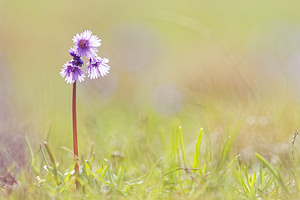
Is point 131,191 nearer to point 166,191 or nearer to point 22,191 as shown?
point 166,191

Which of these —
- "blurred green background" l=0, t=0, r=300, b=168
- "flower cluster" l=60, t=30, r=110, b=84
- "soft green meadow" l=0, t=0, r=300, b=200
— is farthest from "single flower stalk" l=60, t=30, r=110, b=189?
"blurred green background" l=0, t=0, r=300, b=168

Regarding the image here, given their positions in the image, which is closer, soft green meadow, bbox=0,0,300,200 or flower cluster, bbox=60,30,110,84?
flower cluster, bbox=60,30,110,84

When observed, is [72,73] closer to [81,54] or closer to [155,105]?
[81,54]

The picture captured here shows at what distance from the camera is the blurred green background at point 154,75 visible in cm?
352

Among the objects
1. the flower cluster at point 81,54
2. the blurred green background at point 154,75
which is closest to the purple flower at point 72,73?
the flower cluster at point 81,54

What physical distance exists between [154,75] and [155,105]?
248cm

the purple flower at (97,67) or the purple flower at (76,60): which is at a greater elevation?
the purple flower at (76,60)

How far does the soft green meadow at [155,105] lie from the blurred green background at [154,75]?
2 centimetres

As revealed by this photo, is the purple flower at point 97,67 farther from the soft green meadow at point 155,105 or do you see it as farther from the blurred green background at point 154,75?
the blurred green background at point 154,75

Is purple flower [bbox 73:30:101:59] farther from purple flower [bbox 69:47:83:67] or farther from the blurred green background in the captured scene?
the blurred green background

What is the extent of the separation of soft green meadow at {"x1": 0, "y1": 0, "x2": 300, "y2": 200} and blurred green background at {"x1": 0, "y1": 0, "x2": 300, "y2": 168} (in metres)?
0.02

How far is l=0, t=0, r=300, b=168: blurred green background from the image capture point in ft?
11.5

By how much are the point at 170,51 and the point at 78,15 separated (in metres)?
3.90

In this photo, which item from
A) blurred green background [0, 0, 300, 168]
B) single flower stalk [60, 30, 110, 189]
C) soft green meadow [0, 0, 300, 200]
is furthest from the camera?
blurred green background [0, 0, 300, 168]
